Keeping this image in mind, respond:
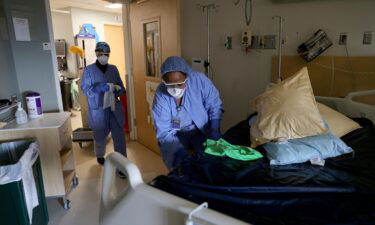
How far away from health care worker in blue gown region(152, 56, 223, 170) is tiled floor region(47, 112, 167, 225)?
2.55 feet

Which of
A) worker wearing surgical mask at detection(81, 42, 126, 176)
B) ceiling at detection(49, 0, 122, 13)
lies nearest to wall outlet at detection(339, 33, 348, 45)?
worker wearing surgical mask at detection(81, 42, 126, 176)

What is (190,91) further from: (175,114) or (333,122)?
(333,122)

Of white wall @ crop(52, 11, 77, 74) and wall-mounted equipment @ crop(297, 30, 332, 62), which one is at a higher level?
white wall @ crop(52, 11, 77, 74)

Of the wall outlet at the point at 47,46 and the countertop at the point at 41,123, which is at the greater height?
the wall outlet at the point at 47,46

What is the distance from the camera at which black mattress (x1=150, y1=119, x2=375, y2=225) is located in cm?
83

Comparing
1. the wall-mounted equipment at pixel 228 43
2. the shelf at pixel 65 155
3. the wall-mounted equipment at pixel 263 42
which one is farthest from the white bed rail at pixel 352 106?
the shelf at pixel 65 155

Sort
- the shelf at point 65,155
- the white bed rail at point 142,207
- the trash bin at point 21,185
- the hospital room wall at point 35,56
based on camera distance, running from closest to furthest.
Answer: the white bed rail at point 142,207 → the trash bin at point 21,185 → the shelf at point 65,155 → the hospital room wall at point 35,56

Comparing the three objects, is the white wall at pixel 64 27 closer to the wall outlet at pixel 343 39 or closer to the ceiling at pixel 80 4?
the ceiling at pixel 80 4

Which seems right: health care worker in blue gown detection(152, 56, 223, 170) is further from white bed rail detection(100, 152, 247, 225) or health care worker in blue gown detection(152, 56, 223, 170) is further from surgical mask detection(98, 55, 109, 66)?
surgical mask detection(98, 55, 109, 66)

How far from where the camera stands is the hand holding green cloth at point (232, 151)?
4.17 feet

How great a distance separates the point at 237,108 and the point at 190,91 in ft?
3.16

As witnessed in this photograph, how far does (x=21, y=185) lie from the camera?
1544 millimetres

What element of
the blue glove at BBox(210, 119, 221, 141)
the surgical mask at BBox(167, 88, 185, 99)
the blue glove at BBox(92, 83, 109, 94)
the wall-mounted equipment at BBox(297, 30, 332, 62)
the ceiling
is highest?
the ceiling

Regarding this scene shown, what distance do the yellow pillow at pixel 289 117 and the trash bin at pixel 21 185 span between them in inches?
53.4
